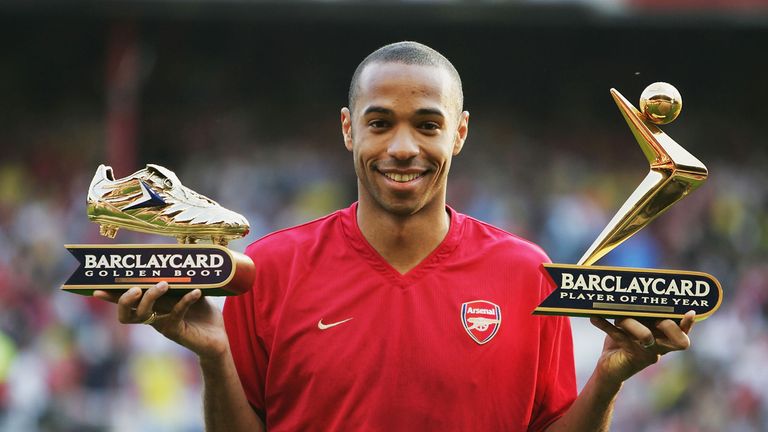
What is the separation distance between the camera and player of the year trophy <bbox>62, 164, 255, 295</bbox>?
3.06 metres

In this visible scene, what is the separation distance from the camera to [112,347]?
971 centimetres

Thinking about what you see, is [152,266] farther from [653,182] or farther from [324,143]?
[324,143]

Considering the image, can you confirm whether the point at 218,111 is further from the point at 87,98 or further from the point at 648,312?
the point at 648,312

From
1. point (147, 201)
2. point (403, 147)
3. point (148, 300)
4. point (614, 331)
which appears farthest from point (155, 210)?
point (614, 331)

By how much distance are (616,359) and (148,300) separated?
1.15 meters

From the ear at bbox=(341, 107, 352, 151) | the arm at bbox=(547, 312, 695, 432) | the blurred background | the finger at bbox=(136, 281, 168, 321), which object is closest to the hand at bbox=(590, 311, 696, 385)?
the arm at bbox=(547, 312, 695, 432)

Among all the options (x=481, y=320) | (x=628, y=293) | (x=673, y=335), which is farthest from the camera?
(x=481, y=320)

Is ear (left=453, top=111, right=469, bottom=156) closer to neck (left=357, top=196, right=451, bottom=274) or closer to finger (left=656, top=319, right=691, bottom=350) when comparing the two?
neck (left=357, top=196, right=451, bottom=274)

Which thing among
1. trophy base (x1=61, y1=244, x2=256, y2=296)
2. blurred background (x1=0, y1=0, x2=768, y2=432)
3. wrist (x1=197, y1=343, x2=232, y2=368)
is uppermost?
blurred background (x1=0, y1=0, x2=768, y2=432)

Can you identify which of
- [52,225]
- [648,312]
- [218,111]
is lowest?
[648,312]

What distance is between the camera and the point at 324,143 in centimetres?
1210

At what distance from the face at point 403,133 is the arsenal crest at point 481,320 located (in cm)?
30

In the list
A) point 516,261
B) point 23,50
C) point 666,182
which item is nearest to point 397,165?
point 516,261

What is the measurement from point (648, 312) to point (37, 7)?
9097 mm
